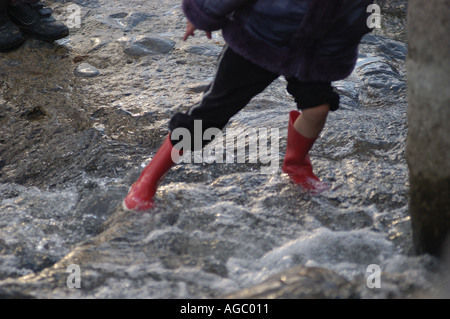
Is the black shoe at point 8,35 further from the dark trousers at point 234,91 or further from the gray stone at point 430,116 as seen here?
the gray stone at point 430,116

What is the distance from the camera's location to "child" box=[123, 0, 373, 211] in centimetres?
216

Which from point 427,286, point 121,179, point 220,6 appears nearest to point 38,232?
point 121,179

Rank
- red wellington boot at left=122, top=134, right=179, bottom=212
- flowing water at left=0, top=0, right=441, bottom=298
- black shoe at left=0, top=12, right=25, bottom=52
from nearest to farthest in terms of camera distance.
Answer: flowing water at left=0, top=0, right=441, bottom=298, red wellington boot at left=122, top=134, right=179, bottom=212, black shoe at left=0, top=12, right=25, bottom=52

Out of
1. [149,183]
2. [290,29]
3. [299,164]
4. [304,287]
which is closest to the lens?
[304,287]

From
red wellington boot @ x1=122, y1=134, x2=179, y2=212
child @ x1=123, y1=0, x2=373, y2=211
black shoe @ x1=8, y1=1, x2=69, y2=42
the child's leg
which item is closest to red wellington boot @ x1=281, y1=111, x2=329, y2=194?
child @ x1=123, y1=0, x2=373, y2=211

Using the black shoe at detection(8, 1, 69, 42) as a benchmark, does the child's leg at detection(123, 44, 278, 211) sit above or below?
below

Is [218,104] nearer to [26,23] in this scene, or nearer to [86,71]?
[86,71]

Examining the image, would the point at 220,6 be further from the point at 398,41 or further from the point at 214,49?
the point at 398,41

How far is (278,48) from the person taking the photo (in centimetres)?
223

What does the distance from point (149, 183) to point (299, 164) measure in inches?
30.6

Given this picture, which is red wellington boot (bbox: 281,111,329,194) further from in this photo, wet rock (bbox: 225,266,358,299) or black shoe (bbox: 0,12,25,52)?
black shoe (bbox: 0,12,25,52)

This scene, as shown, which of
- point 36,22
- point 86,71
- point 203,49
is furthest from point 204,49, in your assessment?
point 36,22

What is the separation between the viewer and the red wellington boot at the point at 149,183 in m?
2.58

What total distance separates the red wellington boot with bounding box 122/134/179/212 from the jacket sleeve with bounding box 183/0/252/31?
24.4 inches
